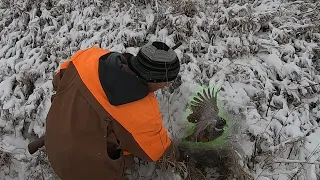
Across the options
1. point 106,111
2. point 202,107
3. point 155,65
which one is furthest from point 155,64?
point 202,107

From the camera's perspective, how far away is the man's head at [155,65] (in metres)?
2.24

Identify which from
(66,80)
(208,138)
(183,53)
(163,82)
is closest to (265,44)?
(183,53)

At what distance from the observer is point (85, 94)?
2320mm

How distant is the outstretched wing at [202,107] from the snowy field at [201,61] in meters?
0.23

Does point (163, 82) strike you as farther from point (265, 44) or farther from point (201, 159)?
point (265, 44)

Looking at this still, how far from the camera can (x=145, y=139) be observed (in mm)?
2451

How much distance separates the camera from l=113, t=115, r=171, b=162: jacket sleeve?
7.80 feet

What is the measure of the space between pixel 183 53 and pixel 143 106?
1.67 m

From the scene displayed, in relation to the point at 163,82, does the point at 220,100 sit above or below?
below

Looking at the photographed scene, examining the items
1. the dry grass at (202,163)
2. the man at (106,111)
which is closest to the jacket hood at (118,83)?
the man at (106,111)

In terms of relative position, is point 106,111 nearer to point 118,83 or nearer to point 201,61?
point 118,83

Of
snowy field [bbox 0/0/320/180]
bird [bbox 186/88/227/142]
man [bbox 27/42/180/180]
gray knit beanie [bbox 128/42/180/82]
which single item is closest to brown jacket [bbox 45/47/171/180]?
man [bbox 27/42/180/180]

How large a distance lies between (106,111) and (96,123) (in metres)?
0.15

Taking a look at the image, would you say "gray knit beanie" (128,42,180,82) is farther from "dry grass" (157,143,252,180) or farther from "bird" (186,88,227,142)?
"dry grass" (157,143,252,180)
